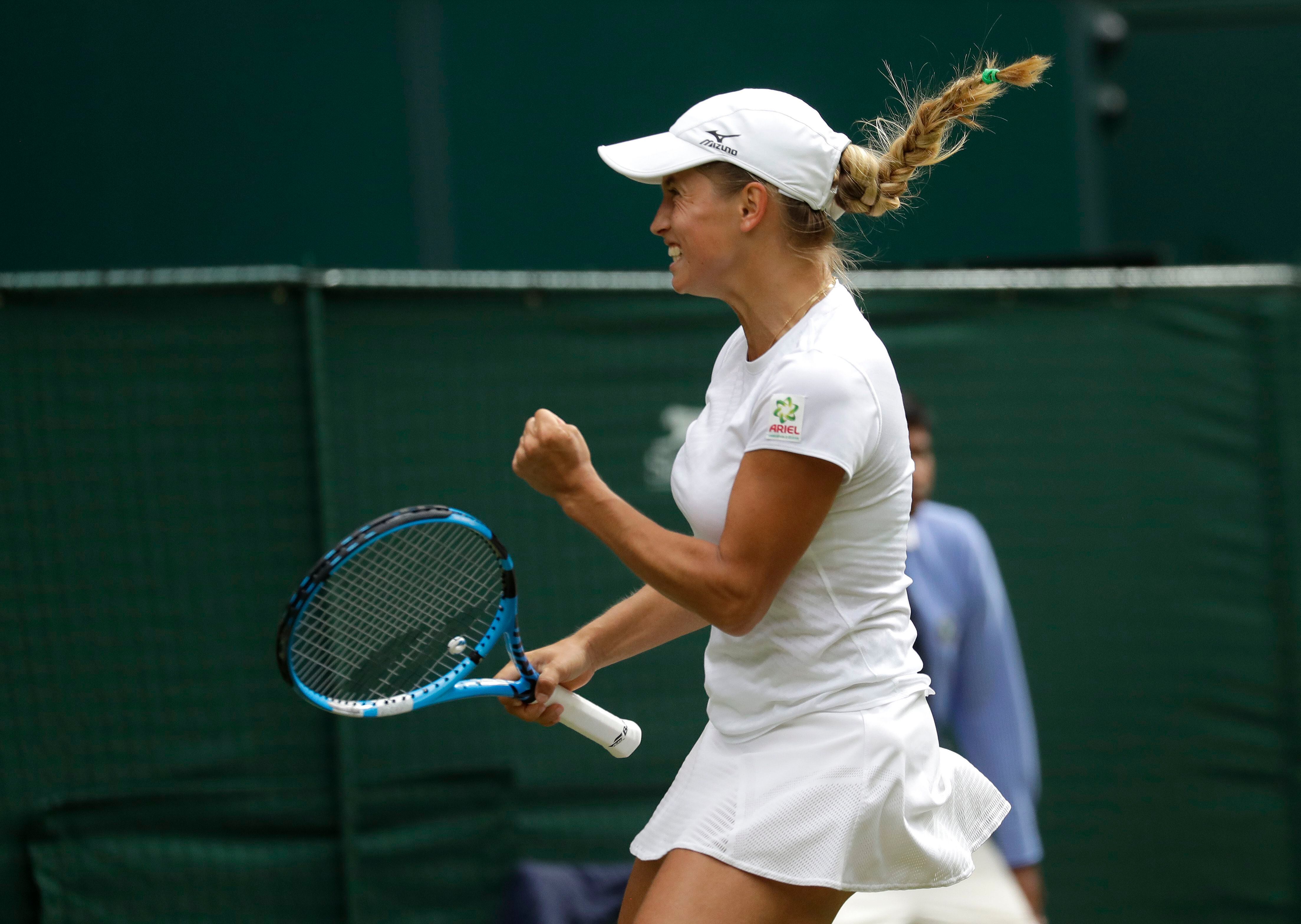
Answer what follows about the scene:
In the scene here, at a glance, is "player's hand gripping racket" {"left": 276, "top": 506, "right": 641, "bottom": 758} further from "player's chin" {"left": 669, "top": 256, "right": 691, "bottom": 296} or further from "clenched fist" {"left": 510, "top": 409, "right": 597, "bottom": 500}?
"player's chin" {"left": 669, "top": 256, "right": 691, "bottom": 296}

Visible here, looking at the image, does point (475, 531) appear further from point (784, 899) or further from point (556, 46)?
point (556, 46)

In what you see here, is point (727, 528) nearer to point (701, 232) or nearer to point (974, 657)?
point (701, 232)

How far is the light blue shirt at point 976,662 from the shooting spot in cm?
388

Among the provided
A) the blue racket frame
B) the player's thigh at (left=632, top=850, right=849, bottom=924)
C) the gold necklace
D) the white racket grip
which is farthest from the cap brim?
the player's thigh at (left=632, top=850, right=849, bottom=924)

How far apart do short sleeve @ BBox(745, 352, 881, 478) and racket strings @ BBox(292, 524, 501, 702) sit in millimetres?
607

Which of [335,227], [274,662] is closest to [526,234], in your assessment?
[335,227]

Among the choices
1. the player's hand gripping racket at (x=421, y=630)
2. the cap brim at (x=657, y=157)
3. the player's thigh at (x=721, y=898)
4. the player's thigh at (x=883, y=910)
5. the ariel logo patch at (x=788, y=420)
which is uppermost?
the cap brim at (x=657, y=157)

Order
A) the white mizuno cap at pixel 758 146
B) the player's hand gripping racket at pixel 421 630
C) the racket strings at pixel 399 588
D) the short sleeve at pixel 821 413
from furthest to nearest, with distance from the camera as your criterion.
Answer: the racket strings at pixel 399 588
the player's hand gripping racket at pixel 421 630
the white mizuno cap at pixel 758 146
the short sleeve at pixel 821 413

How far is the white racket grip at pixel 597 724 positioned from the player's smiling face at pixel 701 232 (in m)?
0.69

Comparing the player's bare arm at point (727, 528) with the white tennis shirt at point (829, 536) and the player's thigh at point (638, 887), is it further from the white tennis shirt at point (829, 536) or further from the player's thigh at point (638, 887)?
the player's thigh at point (638, 887)

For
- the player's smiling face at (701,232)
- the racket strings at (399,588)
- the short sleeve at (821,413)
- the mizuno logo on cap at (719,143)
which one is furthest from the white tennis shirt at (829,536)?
the racket strings at (399,588)

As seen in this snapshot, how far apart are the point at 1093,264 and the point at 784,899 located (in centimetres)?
380

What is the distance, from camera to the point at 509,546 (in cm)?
445

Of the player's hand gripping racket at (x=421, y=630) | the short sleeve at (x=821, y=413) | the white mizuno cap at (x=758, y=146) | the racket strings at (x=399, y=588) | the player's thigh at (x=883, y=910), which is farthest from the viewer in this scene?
the player's thigh at (x=883, y=910)
